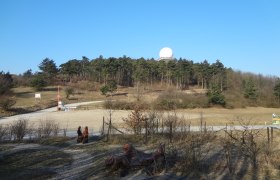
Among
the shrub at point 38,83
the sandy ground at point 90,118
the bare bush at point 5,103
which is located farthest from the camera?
the shrub at point 38,83

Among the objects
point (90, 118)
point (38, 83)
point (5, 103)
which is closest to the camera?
point (90, 118)

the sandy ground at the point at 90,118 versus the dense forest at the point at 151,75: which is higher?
the dense forest at the point at 151,75

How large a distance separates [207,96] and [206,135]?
2657 inches

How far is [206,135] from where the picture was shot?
24.8 metres

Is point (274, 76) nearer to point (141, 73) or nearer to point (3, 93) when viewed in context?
point (141, 73)

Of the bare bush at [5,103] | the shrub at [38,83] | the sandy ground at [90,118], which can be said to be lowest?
the sandy ground at [90,118]

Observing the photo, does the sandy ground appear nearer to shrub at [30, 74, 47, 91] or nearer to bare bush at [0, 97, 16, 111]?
bare bush at [0, 97, 16, 111]

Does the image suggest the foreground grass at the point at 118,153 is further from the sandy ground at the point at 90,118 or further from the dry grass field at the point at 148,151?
the sandy ground at the point at 90,118

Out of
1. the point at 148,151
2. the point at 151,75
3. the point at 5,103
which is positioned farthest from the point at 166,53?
the point at 148,151

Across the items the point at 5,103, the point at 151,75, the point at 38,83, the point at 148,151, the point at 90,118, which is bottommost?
the point at 90,118

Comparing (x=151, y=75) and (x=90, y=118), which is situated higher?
(x=151, y=75)

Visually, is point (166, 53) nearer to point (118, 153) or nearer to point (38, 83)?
point (38, 83)

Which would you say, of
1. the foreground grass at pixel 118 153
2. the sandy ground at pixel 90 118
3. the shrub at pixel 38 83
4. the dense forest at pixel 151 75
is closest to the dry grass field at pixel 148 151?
the foreground grass at pixel 118 153

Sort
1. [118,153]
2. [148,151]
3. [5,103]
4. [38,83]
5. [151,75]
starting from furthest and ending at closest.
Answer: [151,75] < [38,83] < [5,103] < [148,151] < [118,153]
